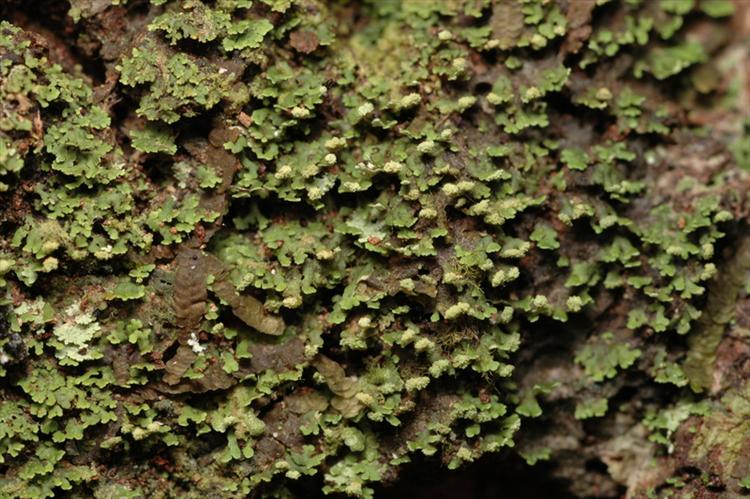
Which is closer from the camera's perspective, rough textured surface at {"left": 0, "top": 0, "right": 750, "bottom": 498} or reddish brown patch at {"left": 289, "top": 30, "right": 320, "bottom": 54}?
rough textured surface at {"left": 0, "top": 0, "right": 750, "bottom": 498}

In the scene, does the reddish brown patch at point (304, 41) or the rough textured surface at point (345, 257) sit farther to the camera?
the reddish brown patch at point (304, 41)

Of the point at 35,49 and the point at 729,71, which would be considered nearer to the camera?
the point at 35,49

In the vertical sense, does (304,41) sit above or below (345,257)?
above

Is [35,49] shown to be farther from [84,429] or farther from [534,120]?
[534,120]

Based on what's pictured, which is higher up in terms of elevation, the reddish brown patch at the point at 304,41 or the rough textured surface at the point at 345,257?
the reddish brown patch at the point at 304,41

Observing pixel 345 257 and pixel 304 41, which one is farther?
pixel 304 41

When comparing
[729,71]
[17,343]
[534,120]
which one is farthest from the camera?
[729,71]

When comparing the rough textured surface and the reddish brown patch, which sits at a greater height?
the reddish brown patch

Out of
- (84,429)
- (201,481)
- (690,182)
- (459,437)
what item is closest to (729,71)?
(690,182)
